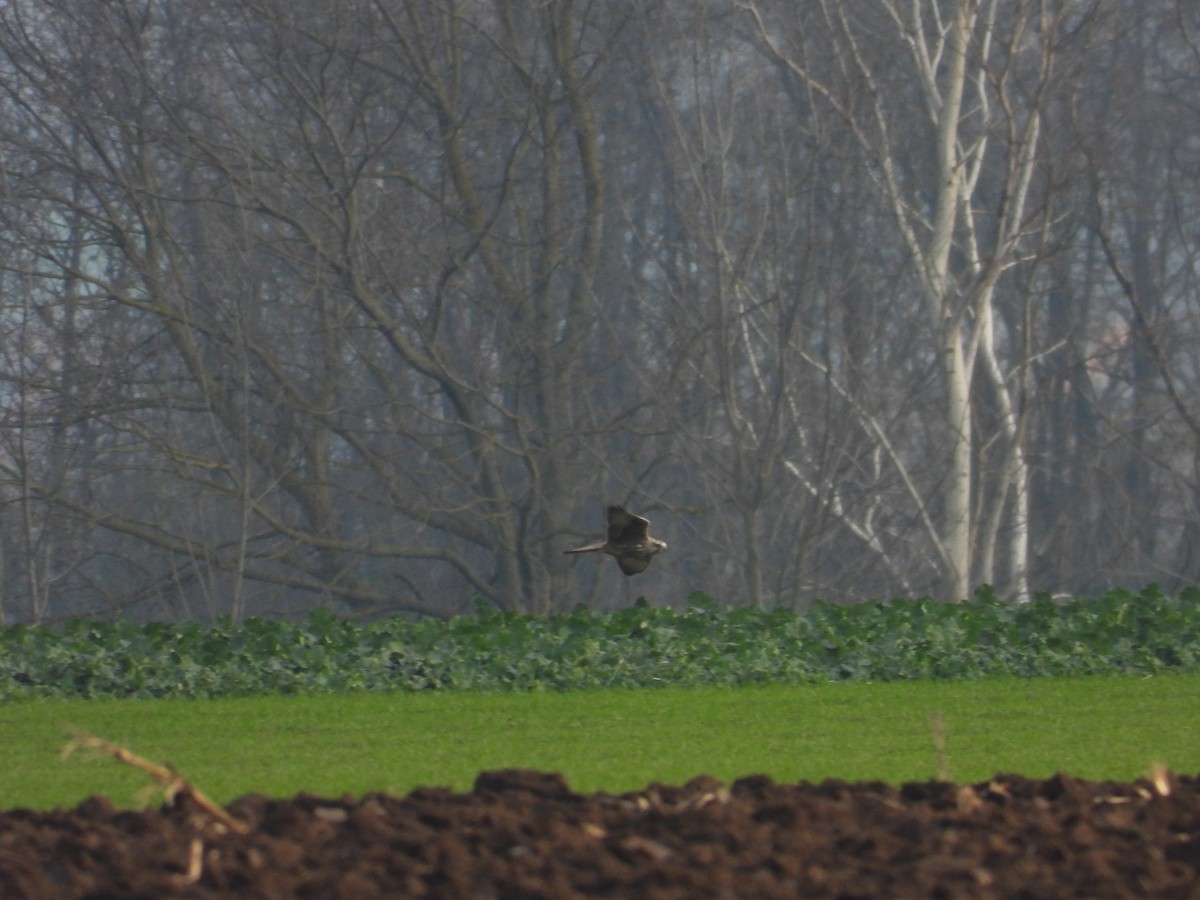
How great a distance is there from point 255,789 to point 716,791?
2132 mm

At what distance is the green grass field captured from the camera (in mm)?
6852

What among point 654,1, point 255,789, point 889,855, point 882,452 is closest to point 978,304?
point 882,452

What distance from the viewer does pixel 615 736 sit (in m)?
8.18

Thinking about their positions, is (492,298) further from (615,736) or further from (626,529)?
(615,736)

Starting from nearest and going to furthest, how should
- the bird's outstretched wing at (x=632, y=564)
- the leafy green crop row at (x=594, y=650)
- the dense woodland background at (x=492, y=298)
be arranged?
the bird's outstretched wing at (x=632, y=564) < the leafy green crop row at (x=594, y=650) < the dense woodland background at (x=492, y=298)

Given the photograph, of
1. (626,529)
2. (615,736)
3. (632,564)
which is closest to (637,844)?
(615,736)

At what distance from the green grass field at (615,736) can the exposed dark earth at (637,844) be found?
4.20 ft

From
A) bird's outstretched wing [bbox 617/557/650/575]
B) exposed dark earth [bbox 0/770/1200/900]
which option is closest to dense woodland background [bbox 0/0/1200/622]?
bird's outstretched wing [bbox 617/557/650/575]

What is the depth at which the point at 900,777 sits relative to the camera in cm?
673

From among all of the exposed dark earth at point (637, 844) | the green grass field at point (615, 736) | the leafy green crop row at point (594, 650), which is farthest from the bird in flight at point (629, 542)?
the exposed dark earth at point (637, 844)

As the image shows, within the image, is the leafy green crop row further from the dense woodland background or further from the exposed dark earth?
the exposed dark earth

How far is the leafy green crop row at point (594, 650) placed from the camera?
34.8 feet

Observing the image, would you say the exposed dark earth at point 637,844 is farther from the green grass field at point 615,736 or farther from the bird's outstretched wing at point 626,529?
the bird's outstretched wing at point 626,529

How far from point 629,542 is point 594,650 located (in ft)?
6.97
